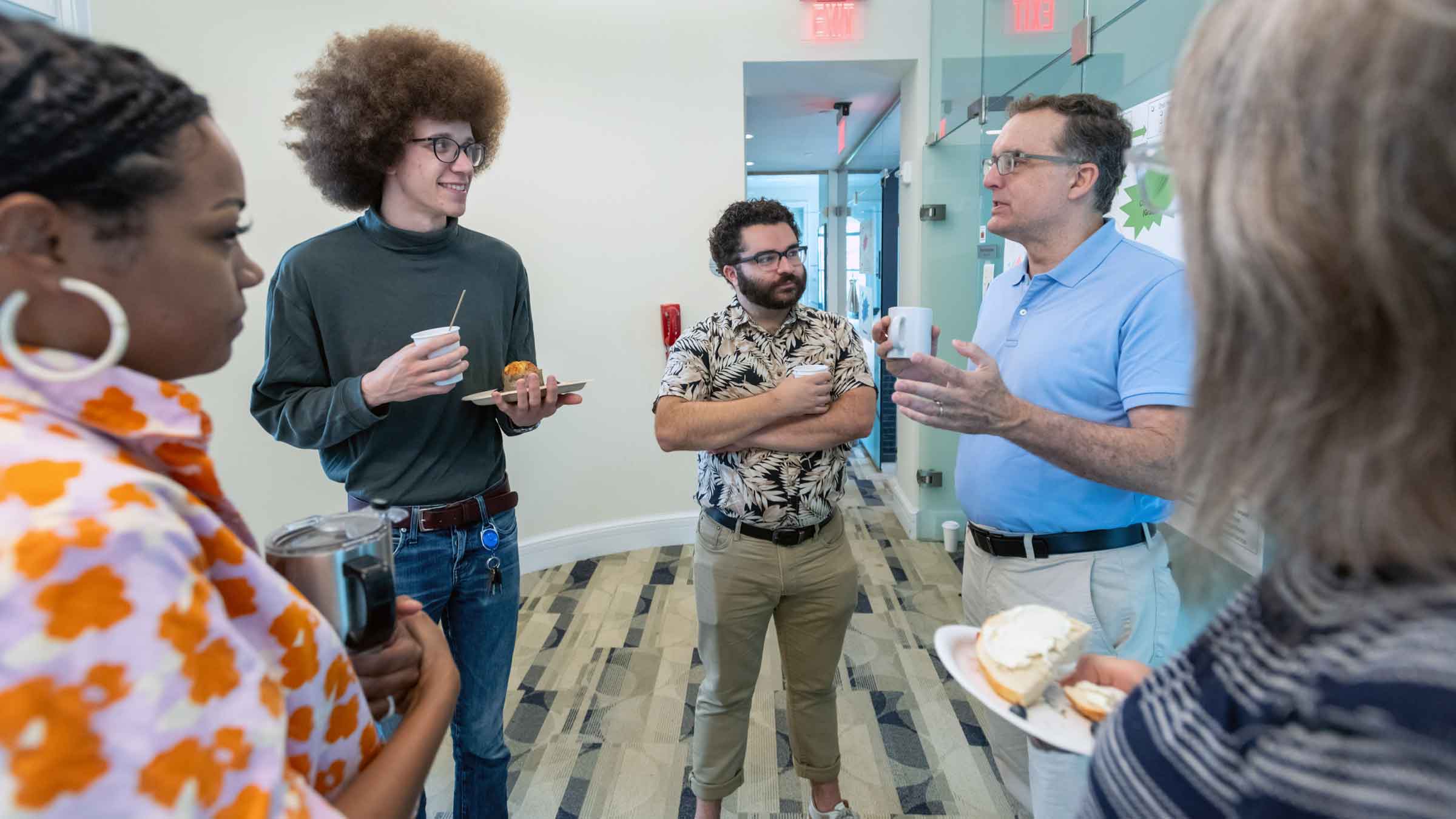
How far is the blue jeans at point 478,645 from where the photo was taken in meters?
1.78

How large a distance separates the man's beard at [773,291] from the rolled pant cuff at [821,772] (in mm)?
1280

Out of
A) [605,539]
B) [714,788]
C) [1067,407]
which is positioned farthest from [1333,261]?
[605,539]

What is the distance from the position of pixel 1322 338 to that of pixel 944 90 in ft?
13.4

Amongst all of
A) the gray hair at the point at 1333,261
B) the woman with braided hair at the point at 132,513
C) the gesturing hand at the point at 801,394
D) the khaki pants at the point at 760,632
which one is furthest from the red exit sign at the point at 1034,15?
the woman with braided hair at the point at 132,513

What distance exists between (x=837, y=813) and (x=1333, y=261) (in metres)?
2.08

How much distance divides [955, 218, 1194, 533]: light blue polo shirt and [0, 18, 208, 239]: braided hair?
1.60 meters

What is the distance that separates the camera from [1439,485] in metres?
0.41

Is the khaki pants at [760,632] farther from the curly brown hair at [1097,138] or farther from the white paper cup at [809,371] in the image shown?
the curly brown hair at [1097,138]

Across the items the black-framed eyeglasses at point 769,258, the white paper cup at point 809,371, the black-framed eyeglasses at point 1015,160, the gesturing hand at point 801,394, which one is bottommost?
the gesturing hand at point 801,394

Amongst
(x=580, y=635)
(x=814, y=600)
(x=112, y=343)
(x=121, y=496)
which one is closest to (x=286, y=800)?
(x=121, y=496)

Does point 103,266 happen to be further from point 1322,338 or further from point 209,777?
point 1322,338

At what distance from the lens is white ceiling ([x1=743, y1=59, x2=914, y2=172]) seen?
169 inches

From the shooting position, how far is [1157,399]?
1.51 meters

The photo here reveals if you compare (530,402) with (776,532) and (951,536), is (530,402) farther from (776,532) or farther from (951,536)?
(951,536)
